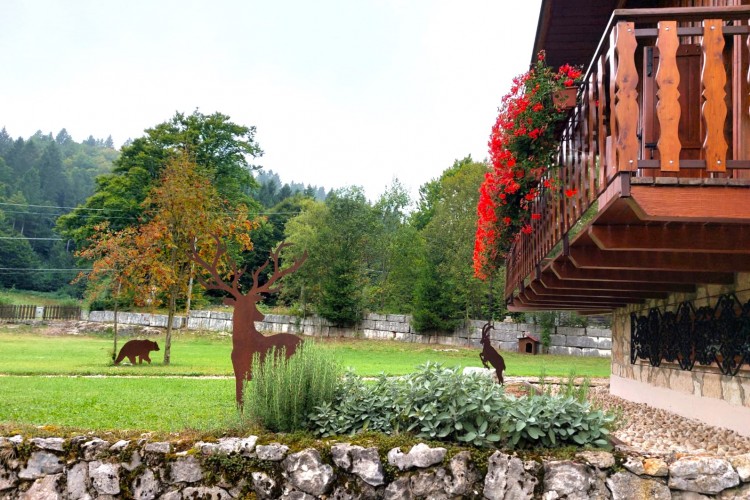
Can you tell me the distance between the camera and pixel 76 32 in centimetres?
1634

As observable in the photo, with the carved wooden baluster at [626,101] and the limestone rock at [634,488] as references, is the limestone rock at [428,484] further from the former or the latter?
the carved wooden baluster at [626,101]

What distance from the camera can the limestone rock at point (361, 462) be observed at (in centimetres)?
504

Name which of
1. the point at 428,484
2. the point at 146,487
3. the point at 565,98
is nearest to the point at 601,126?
the point at 565,98

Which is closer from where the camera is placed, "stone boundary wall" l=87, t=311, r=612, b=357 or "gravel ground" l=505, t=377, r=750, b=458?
"gravel ground" l=505, t=377, r=750, b=458

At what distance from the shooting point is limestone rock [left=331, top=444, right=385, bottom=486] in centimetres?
504

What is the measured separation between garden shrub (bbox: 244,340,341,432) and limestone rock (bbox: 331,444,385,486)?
0.69 metres

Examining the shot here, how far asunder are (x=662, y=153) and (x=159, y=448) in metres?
4.34

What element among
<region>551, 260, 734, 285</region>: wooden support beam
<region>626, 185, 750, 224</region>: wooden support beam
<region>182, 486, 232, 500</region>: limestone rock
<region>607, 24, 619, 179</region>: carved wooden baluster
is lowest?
<region>182, 486, 232, 500</region>: limestone rock

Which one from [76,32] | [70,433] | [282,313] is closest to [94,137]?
[282,313]

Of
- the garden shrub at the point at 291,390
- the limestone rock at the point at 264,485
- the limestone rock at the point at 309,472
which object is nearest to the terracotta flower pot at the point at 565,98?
the garden shrub at the point at 291,390

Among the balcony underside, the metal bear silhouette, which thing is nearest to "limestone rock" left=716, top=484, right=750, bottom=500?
the balcony underside

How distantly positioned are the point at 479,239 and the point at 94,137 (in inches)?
6056

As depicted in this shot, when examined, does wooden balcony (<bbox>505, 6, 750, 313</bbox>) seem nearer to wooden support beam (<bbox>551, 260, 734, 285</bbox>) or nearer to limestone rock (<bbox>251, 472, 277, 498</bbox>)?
wooden support beam (<bbox>551, 260, 734, 285</bbox>)

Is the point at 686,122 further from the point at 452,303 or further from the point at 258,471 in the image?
the point at 452,303
